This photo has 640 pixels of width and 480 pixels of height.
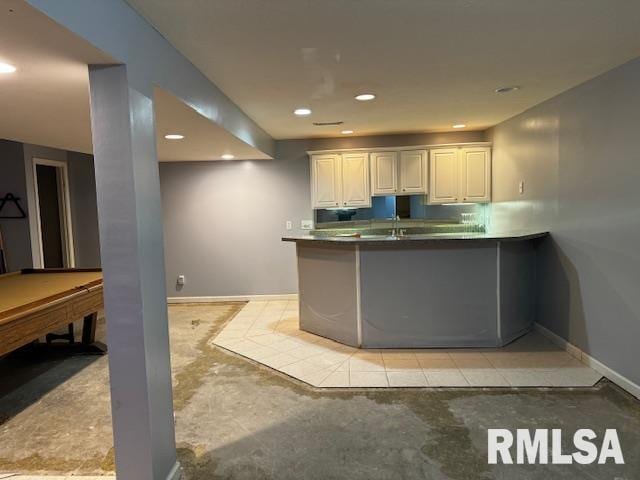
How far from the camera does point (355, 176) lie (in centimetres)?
562

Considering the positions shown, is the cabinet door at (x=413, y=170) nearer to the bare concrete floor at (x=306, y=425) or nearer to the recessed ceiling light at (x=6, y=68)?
the bare concrete floor at (x=306, y=425)

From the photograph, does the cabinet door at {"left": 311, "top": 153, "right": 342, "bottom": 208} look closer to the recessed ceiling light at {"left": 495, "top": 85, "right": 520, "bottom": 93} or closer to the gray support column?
the recessed ceiling light at {"left": 495, "top": 85, "right": 520, "bottom": 93}

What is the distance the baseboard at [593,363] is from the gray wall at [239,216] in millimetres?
2964

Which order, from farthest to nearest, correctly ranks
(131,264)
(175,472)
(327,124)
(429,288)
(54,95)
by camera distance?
(327,124) < (429,288) < (54,95) < (175,472) < (131,264)

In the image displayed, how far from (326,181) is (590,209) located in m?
3.16

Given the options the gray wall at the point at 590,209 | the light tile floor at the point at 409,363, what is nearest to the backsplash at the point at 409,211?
the gray wall at the point at 590,209

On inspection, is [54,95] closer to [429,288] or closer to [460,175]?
[429,288]

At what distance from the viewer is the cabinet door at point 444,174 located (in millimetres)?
5523

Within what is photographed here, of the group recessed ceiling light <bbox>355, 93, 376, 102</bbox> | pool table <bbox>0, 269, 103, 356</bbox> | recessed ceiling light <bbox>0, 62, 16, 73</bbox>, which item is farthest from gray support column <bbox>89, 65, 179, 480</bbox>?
recessed ceiling light <bbox>355, 93, 376, 102</bbox>

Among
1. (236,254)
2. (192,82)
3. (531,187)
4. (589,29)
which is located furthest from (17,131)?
(531,187)

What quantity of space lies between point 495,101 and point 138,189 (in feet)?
11.1

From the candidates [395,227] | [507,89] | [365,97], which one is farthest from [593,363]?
[395,227]

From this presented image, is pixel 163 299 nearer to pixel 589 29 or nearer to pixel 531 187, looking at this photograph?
pixel 589 29

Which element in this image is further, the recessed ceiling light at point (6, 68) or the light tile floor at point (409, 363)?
the light tile floor at point (409, 363)
